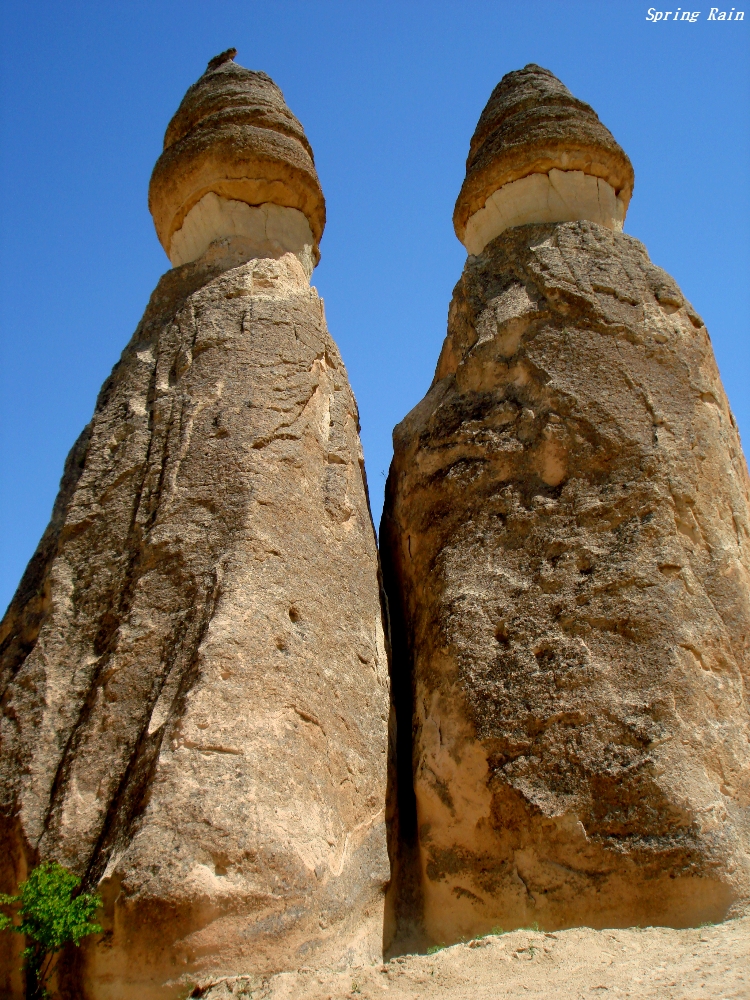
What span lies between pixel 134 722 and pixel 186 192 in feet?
14.8

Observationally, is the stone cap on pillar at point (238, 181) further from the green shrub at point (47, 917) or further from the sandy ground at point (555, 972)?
the sandy ground at point (555, 972)

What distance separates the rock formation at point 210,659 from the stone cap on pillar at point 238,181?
277 mm

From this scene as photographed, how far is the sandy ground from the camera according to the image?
11.5 ft

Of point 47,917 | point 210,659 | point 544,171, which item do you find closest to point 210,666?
point 210,659

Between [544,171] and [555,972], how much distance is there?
5.84 m

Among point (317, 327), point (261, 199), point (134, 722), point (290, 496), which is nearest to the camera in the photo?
point (134, 722)

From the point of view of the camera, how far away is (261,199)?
708 centimetres

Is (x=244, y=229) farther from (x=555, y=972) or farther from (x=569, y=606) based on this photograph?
(x=555, y=972)

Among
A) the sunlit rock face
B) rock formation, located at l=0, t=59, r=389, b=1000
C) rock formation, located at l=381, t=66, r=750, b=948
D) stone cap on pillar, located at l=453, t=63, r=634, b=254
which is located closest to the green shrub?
rock formation, located at l=0, t=59, r=389, b=1000

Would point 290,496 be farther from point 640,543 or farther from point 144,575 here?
point 640,543

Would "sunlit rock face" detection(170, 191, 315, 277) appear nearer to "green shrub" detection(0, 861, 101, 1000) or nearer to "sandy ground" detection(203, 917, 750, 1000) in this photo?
"green shrub" detection(0, 861, 101, 1000)

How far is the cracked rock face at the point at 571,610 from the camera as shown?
4.46 meters

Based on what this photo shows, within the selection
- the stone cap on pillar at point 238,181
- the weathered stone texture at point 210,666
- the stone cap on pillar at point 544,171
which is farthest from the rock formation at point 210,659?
the stone cap on pillar at point 544,171

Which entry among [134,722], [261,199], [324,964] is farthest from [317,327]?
[324,964]
